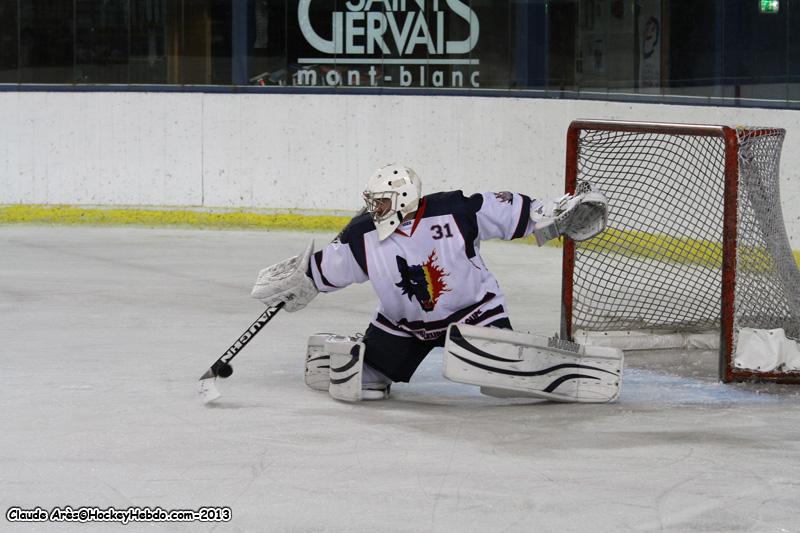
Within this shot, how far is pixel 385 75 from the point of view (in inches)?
443

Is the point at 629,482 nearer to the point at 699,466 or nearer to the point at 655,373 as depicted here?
the point at 699,466

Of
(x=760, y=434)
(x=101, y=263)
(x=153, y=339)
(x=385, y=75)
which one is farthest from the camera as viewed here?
(x=385, y=75)

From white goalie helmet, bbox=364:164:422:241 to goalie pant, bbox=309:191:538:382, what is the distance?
0.16ft

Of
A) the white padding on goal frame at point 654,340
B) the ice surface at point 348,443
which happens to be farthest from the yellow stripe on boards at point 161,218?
the white padding on goal frame at point 654,340

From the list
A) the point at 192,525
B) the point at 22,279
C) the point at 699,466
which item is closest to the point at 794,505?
the point at 699,466

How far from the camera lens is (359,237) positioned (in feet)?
16.9

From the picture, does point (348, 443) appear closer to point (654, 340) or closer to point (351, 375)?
point (351, 375)

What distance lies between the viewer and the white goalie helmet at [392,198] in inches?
197

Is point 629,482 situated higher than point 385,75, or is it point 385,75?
point 385,75

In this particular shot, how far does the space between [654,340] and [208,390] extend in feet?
6.87

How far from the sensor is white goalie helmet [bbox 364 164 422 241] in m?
5.01

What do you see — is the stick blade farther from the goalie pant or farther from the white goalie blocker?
the white goalie blocker

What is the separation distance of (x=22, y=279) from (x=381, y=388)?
3.69 m

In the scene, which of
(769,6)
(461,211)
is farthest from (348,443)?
(769,6)
